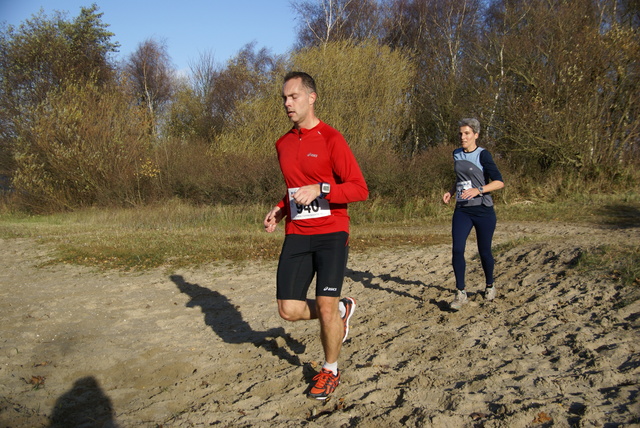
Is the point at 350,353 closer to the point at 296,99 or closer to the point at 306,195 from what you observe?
the point at 306,195

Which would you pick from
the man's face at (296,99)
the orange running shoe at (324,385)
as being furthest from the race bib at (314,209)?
the orange running shoe at (324,385)

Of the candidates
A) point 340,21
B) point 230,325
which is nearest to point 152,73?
point 340,21

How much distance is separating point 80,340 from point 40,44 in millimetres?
25858

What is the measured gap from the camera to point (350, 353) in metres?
5.37

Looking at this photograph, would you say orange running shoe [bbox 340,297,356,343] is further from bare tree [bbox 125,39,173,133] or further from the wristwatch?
bare tree [bbox 125,39,173,133]

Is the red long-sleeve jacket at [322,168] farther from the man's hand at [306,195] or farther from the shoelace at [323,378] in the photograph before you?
the shoelace at [323,378]

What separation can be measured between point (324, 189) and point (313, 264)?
2.37ft

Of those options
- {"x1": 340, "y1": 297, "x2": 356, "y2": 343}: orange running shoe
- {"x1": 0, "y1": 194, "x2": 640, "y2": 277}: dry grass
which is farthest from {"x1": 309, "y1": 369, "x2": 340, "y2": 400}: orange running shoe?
{"x1": 0, "y1": 194, "x2": 640, "y2": 277}: dry grass

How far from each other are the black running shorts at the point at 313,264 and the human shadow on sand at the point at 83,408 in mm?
1649

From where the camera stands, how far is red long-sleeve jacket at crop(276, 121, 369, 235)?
13.5 feet

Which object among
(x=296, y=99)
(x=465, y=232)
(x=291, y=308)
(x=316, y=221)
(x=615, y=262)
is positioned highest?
(x=296, y=99)

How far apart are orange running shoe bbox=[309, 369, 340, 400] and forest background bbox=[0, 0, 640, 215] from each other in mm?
16155

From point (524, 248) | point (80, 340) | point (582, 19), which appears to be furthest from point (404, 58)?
point (80, 340)

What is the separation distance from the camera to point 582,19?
2038 cm
